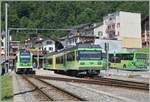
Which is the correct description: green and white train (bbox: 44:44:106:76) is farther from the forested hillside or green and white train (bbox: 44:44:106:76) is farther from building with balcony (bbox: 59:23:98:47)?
building with balcony (bbox: 59:23:98:47)

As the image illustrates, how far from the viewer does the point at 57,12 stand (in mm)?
109000

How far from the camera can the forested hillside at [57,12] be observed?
85.4 meters

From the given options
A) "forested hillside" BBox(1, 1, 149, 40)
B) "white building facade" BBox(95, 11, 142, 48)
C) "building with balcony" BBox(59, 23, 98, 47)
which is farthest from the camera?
"building with balcony" BBox(59, 23, 98, 47)

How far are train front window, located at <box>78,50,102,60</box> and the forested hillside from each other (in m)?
42.1

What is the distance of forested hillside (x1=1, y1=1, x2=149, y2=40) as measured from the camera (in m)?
85.4

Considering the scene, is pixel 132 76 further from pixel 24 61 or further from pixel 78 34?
pixel 78 34

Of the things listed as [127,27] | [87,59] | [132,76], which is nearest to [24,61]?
[87,59]

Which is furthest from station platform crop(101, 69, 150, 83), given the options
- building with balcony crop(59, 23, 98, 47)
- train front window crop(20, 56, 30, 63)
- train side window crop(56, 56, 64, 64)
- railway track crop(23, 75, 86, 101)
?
building with balcony crop(59, 23, 98, 47)

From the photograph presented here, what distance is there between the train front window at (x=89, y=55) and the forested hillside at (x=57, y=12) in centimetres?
4213

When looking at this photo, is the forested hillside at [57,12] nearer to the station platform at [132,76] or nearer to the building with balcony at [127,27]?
the building with balcony at [127,27]

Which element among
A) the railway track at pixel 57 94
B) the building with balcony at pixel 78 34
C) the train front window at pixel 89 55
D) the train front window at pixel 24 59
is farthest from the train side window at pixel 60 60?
the building with balcony at pixel 78 34

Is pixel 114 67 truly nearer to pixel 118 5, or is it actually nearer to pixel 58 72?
pixel 58 72

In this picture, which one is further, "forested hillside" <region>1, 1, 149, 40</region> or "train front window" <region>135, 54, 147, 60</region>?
"forested hillside" <region>1, 1, 149, 40</region>

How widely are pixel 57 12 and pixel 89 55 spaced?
71.4 metres
